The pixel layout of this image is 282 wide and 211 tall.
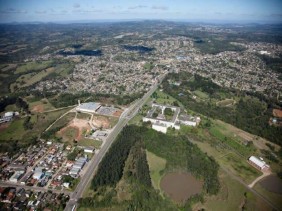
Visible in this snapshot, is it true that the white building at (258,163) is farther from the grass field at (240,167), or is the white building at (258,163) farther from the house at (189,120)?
the house at (189,120)

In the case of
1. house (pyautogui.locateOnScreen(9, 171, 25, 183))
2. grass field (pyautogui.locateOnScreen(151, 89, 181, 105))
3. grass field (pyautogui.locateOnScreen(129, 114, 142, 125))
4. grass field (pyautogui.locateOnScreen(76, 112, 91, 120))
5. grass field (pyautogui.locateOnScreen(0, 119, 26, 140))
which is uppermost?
house (pyautogui.locateOnScreen(9, 171, 25, 183))

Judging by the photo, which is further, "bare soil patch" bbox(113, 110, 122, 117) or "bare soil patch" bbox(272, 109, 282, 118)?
"bare soil patch" bbox(272, 109, 282, 118)

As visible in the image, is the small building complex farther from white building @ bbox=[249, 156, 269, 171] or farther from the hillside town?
the hillside town

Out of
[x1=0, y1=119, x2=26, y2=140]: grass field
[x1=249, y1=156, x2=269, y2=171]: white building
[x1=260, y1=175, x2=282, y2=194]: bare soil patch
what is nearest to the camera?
[x1=260, y1=175, x2=282, y2=194]: bare soil patch

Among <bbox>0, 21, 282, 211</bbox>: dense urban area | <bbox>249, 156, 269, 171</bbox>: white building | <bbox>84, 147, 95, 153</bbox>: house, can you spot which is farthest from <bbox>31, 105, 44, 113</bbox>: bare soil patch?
<bbox>249, 156, 269, 171</bbox>: white building

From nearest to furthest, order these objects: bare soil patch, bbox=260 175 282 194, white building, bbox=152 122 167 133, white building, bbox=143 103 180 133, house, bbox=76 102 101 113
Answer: bare soil patch, bbox=260 175 282 194, white building, bbox=152 122 167 133, white building, bbox=143 103 180 133, house, bbox=76 102 101 113

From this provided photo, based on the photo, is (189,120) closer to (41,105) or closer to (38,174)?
(38,174)

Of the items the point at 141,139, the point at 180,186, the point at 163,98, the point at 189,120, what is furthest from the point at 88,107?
the point at 180,186
